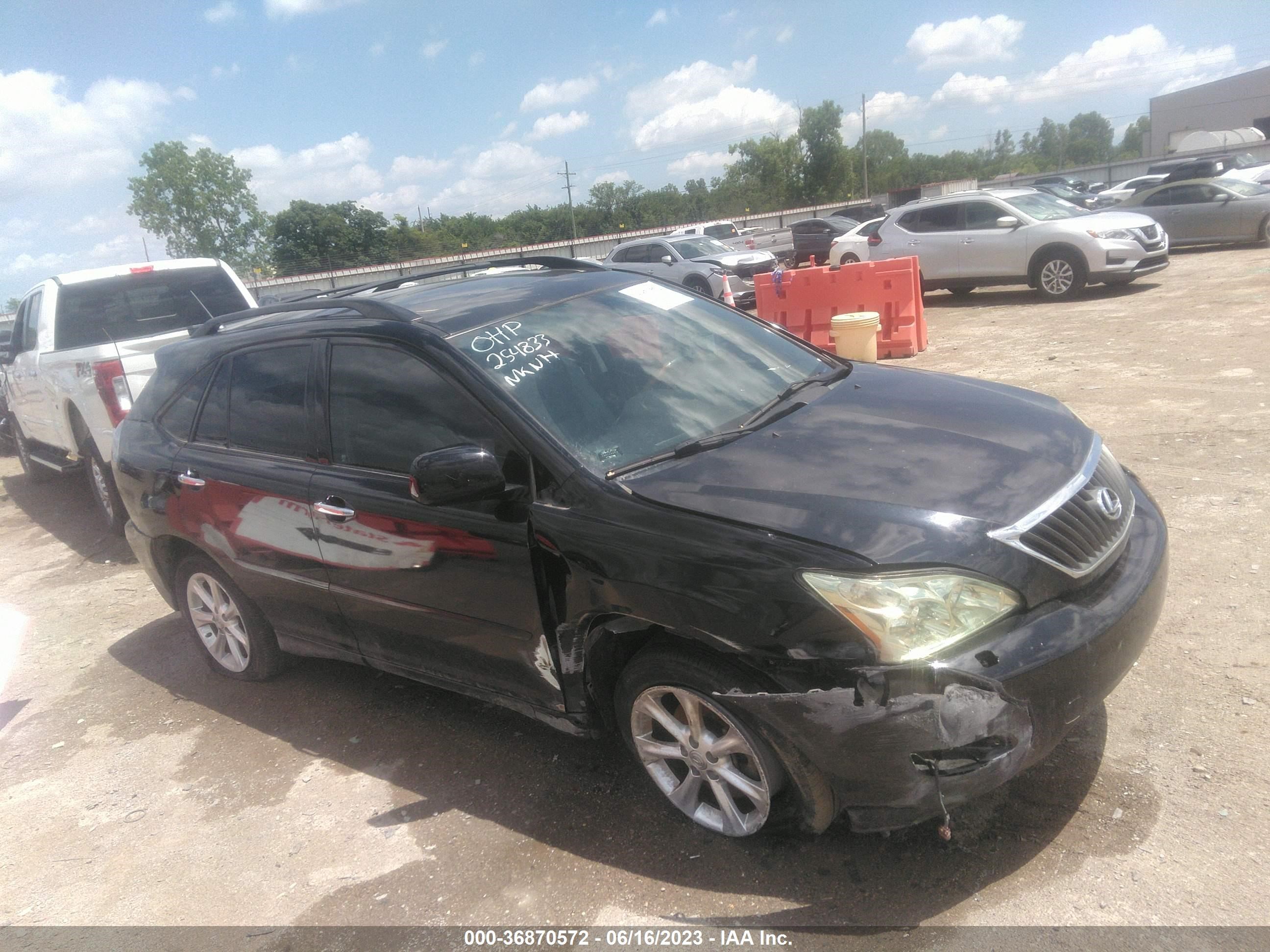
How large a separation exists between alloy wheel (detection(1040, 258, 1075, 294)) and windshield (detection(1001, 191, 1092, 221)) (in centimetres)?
71

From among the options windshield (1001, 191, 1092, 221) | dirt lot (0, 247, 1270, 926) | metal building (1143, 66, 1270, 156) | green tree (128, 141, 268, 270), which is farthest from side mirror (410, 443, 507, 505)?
metal building (1143, 66, 1270, 156)

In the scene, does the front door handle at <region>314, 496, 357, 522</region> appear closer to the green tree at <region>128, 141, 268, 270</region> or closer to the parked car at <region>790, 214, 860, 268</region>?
the parked car at <region>790, 214, 860, 268</region>

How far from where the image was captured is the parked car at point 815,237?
25.2m

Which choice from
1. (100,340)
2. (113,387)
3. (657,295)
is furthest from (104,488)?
(657,295)

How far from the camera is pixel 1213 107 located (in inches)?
3132

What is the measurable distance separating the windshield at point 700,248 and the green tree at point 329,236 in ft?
155

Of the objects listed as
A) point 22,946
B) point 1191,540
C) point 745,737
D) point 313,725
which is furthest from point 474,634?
point 1191,540

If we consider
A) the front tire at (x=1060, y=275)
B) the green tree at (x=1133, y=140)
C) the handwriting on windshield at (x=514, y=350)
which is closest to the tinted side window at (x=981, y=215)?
the front tire at (x=1060, y=275)

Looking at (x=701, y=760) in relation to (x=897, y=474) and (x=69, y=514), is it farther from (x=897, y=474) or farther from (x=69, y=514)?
(x=69, y=514)

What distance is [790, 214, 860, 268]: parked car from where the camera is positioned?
2519 cm

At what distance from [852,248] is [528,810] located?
15345 millimetres

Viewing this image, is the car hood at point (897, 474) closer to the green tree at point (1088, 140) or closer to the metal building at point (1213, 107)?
the metal building at point (1213, 107)

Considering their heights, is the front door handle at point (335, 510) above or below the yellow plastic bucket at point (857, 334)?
above

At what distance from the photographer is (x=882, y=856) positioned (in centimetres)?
273
